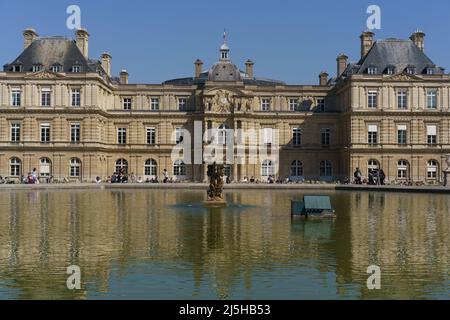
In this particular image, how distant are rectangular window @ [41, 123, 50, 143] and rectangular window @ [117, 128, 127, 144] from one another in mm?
8347

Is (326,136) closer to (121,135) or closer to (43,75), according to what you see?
(121,135)

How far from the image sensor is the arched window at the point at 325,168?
7081cm

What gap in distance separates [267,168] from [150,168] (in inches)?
532

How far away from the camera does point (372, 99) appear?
65.9 m

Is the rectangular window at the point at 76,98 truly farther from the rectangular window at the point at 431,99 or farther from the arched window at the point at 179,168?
the rectangular window at the point at 431,99

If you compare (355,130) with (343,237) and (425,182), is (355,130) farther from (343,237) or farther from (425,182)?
(343,237)

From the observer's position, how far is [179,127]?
71062 mm

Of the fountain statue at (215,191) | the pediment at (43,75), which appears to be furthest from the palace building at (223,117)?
the fountain statue at (215,191)

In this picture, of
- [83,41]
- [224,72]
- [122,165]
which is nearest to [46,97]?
[83,41]

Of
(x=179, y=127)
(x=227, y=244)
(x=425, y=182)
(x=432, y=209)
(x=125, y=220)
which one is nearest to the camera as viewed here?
(x=227, y=244)

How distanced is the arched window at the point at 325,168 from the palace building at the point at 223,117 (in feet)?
0.38

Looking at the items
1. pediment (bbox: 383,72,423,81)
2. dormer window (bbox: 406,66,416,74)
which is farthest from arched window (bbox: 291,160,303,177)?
dormer window (bbox: 406,66,416,74)
